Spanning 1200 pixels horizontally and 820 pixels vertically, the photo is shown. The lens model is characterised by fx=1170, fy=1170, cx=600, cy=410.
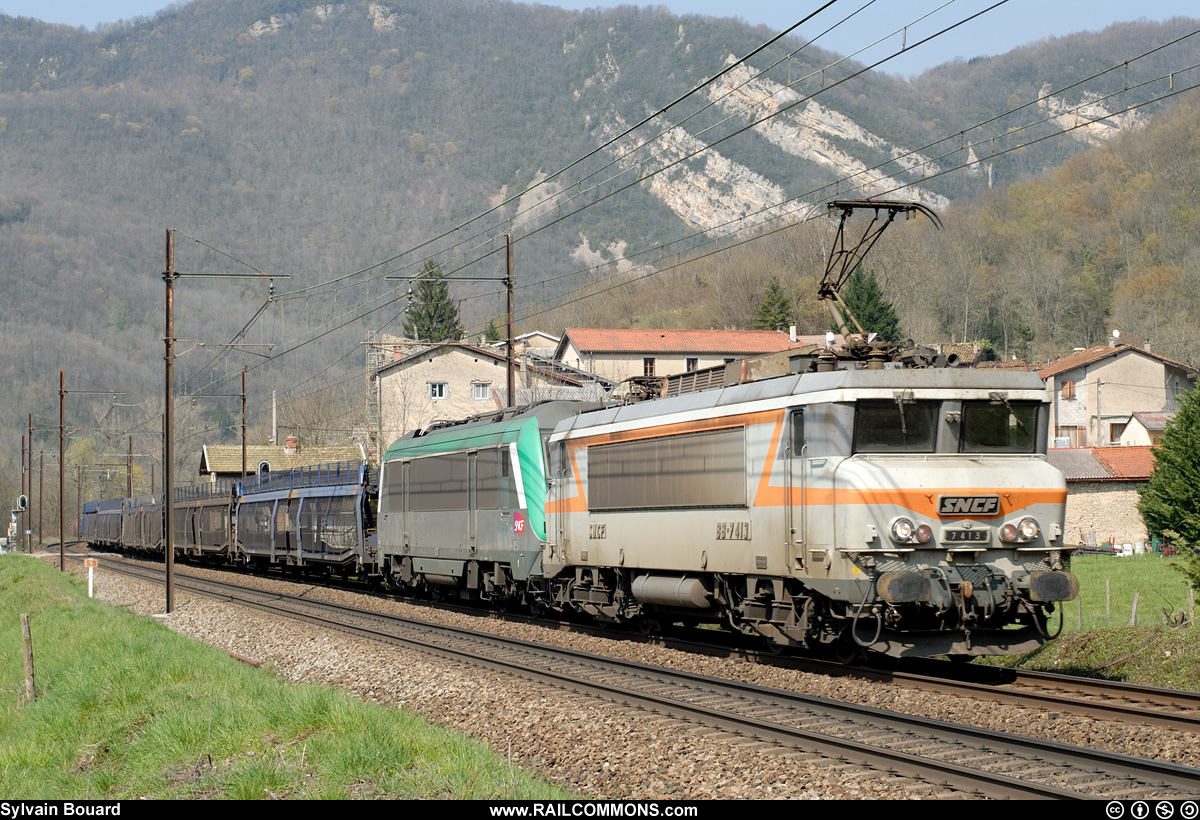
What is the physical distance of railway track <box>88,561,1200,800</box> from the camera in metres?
8.52

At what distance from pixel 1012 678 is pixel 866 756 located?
4.88 m

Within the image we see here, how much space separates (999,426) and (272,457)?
59.9 meters

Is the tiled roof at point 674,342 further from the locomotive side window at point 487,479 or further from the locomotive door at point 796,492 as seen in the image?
the locomotive door at point 796,492

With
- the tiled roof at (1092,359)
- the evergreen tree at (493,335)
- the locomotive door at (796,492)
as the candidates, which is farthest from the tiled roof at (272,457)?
the locomotive door at (796,492)

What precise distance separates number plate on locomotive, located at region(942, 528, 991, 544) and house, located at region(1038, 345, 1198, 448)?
6404 cm

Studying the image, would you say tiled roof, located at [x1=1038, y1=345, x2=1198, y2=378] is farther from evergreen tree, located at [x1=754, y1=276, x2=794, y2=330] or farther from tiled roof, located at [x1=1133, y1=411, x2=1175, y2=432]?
evergreen tree, located at [x1=754, y1=276, x2=794, y2=330]

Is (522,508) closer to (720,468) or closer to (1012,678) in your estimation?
(720,468)

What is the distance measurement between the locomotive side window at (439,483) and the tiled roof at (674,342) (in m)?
64.8

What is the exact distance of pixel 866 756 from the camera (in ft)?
31.2

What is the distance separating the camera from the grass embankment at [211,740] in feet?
29.2

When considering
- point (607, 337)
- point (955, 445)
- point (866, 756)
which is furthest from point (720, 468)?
point (607, 337)

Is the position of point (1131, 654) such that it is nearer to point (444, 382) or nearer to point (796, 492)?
point (796, 492)

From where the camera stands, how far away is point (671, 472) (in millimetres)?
16281

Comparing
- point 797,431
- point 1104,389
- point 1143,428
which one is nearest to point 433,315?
point 1104,389
